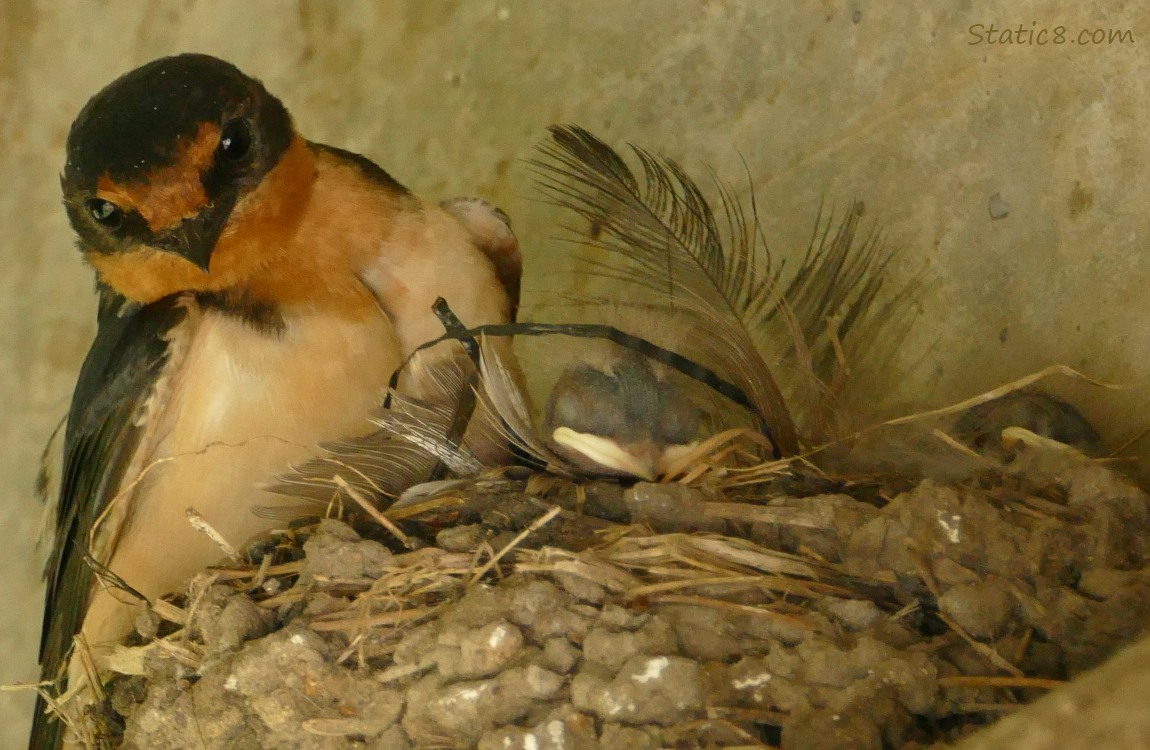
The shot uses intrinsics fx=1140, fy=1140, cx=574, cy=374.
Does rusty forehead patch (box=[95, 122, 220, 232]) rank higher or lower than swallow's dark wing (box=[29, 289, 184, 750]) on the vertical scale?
higher

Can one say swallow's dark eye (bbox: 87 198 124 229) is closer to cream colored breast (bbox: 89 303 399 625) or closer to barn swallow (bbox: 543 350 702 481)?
cream colored breast (bbox: 89 303 399 625)

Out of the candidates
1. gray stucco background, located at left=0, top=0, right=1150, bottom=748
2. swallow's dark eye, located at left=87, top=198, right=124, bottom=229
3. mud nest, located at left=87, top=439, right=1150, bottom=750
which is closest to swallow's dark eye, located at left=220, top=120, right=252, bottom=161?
swallow's dark eye, located at left=87, top=198, right=124, bottom=229

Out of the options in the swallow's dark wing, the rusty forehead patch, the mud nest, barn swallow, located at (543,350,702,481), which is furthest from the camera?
the swallow's dark wing

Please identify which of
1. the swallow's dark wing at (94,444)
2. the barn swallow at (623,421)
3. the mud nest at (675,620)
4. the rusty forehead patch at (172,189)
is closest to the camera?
the mud nest at (675,620)

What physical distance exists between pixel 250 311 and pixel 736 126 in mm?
870

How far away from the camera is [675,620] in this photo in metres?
1.12

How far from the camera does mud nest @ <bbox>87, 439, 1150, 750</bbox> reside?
1042 mm

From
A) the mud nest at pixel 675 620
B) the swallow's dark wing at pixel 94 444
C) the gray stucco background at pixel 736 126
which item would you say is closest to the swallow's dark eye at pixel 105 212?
the swallow's dark wing at pixel 94 444

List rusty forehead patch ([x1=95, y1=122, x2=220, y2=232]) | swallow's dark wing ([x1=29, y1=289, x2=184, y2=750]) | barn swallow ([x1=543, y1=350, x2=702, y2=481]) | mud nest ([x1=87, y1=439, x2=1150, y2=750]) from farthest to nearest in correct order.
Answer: swallow's dark wing ([x1=29, y1=289, x2=184, y2=750]), rusty forehead patch ([x1=95, y1=122, x2=220, y2=232]), barn swallow ([x1=543, y1=350, x2=702, y2=481]), mud nest ([x1=87, y1=439, x2=1150, y2=750])

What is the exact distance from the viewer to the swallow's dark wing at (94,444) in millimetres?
1604

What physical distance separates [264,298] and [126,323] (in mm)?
236

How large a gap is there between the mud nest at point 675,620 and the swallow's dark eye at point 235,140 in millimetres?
565

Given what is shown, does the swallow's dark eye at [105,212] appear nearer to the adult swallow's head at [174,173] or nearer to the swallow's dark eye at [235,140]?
the adult swallow's head at [174,173]

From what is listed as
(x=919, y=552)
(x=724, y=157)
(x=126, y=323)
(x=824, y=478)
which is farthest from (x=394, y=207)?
(x=919, y=552)
